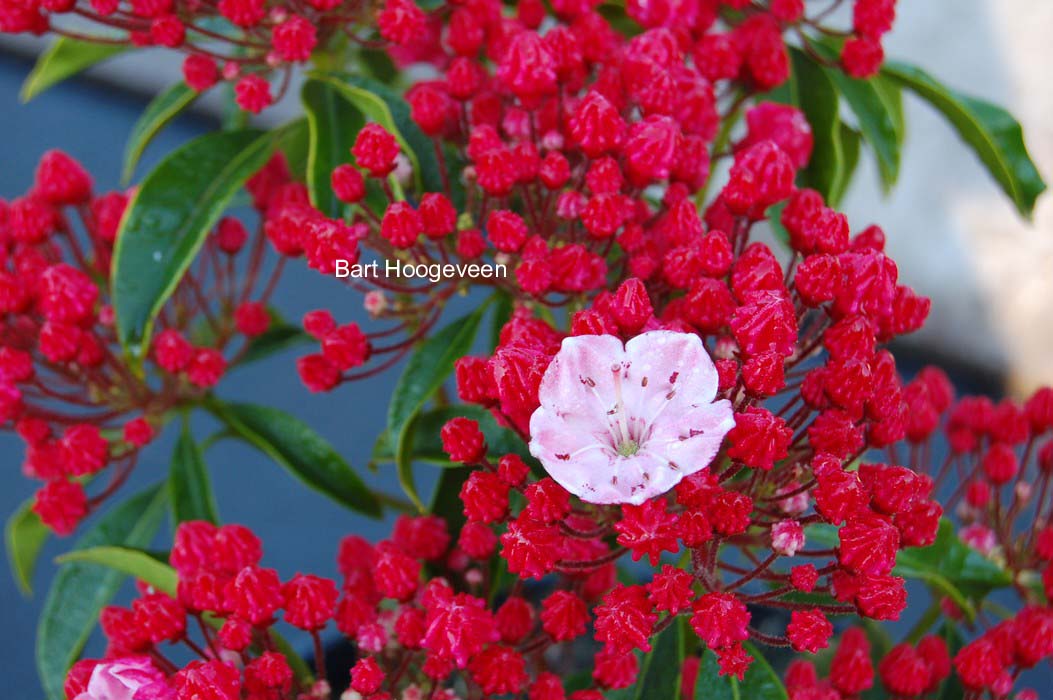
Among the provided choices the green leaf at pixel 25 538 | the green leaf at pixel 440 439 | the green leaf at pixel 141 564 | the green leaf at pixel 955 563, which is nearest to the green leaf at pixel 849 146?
the green leaf at pixel 955 563

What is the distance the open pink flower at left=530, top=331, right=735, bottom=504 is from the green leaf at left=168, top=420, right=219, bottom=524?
1.67ft

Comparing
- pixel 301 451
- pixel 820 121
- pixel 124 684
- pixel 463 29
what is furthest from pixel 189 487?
pixel 820 121

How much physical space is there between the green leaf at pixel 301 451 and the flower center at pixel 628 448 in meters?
0.35

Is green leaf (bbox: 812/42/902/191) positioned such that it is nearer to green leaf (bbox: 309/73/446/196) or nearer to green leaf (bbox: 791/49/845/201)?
green leaf (bbox: 791/49/845/201)

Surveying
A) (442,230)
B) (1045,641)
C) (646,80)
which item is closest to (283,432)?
(442,230)

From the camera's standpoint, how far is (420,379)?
855 mm

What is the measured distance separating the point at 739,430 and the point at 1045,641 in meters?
0.33

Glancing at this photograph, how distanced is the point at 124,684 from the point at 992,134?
0.84m

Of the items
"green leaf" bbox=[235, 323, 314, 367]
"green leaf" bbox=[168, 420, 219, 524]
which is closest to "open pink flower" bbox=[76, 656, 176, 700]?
"green leaf" bbox=[168, 420, 219, 524]

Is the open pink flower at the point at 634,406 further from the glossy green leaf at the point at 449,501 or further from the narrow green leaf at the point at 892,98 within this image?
the narrow green leaf at the point at 892,98

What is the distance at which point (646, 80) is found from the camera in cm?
78

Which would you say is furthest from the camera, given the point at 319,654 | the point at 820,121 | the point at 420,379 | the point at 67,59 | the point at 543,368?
the point at 67,59

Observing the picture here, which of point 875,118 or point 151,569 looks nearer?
point 151,569

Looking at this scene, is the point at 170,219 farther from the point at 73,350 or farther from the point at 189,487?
the point at 189,487
